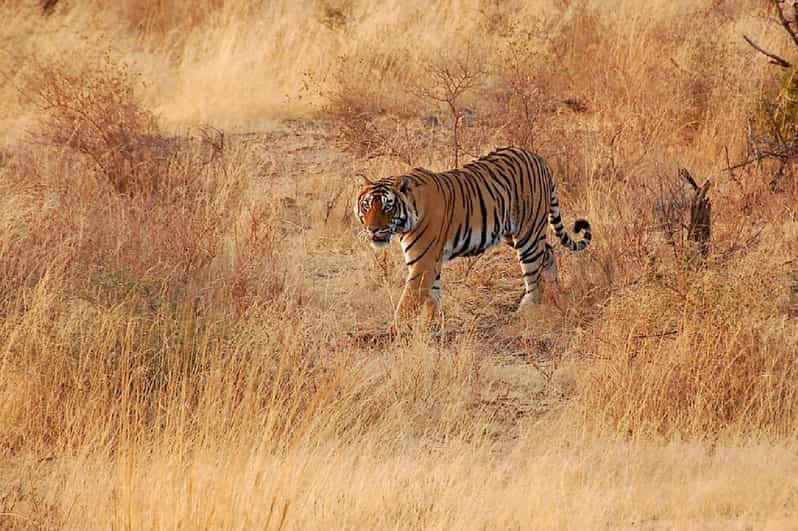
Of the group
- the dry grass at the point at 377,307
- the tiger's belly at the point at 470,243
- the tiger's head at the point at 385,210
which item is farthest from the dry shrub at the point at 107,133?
the tiger's belly at the point at 470,243

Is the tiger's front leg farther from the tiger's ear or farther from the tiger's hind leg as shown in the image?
the tiger's hind leg

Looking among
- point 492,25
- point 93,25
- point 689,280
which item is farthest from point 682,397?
point 93,25

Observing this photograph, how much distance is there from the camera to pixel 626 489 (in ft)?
15.1

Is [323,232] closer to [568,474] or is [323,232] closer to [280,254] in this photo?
[280,254]

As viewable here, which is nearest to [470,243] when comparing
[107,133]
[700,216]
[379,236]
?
[379,236]

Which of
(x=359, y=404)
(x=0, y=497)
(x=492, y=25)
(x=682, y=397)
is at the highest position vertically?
(x=492, y=25)

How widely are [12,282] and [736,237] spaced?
386 cm

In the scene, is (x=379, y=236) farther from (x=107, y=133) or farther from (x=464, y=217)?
(x=107, y=133)

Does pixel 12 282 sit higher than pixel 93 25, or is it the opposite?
pixel 93 25

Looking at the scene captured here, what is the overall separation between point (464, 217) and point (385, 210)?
623mm

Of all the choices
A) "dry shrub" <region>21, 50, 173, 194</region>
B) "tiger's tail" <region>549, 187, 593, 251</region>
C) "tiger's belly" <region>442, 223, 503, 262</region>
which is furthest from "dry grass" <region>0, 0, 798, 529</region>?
"tiger's belly" <region>442, 223, 503, 262</region>

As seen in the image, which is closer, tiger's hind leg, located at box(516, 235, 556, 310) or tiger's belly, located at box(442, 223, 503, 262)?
tiger's belly, located at box(442, 223, 503, 262)

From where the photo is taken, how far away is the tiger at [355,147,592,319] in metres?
6.63

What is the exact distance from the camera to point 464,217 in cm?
698
